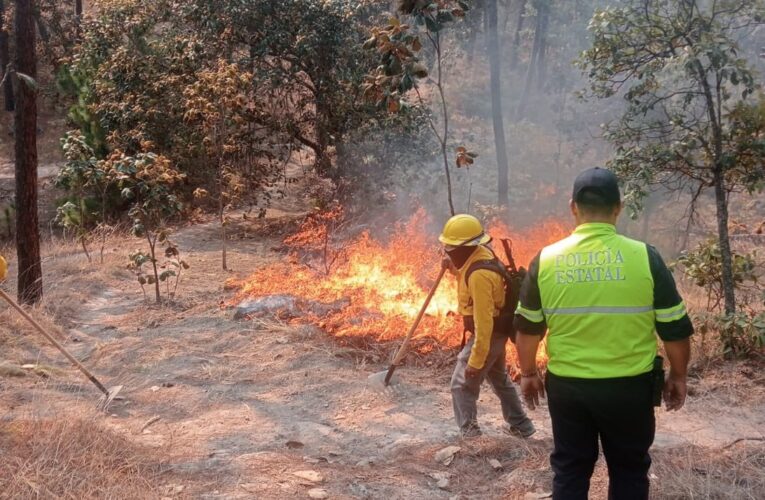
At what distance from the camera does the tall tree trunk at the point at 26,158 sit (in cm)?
854

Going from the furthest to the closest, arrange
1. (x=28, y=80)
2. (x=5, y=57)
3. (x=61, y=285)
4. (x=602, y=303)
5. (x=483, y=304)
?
(x=5, y=57)
(x=61, y=285)
(x=28, y=80)
(x=483, y=304)
(x=602, y=303)

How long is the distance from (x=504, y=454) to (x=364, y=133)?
35.6ft

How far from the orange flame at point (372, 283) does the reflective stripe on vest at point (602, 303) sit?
12.0ft

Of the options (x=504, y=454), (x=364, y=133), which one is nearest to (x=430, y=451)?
(x=504, y=454)

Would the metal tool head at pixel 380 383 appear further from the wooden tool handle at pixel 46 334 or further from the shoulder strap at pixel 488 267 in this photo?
the wooden tool handle at pixel 46 334

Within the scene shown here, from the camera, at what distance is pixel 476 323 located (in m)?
4.20

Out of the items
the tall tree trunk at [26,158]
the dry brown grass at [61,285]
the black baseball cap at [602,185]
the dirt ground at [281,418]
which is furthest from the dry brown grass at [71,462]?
the tall tree trunk at [26,158]

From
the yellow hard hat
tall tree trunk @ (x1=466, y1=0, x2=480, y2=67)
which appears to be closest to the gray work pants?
the yellow hard hat

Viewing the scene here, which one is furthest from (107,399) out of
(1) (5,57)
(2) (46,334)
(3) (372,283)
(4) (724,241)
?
(1) (5,57)

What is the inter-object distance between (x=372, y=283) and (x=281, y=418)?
345cm

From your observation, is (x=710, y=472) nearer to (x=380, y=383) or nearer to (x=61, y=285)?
(x=380, y=383)

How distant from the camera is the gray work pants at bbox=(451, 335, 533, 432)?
452cm

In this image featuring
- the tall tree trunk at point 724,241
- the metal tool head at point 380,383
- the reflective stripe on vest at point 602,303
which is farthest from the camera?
the tall tree trunk at point 724,241

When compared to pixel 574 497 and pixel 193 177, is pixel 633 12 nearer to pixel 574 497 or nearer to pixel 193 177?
pixel 574 497
